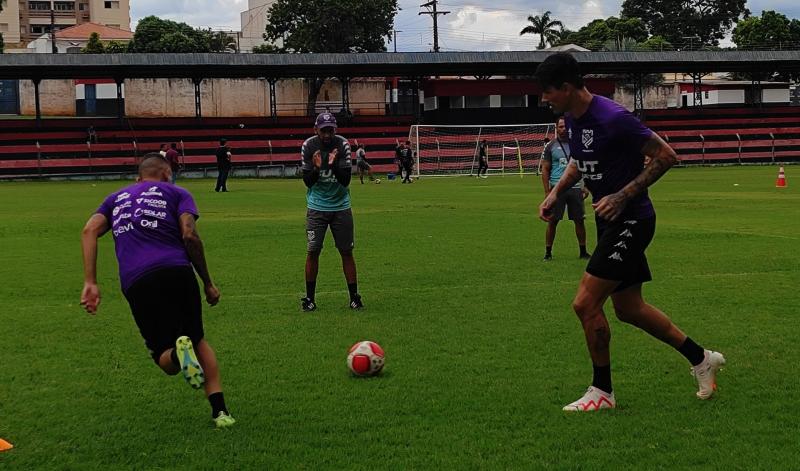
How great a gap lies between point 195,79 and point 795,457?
50.0 m

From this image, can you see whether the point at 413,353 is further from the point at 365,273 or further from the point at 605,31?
the point at 605,31

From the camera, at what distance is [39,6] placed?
129500 mm

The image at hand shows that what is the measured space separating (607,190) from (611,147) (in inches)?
10.9

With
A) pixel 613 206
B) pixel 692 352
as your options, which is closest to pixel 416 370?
pixel 692 352

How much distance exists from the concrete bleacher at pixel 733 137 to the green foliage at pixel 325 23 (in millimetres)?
36339

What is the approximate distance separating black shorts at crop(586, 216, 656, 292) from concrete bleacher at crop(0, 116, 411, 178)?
138 feet

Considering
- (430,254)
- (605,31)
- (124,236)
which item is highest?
(605,31)

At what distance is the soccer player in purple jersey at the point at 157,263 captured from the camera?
17.3 feet

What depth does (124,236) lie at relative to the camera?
5.36 m

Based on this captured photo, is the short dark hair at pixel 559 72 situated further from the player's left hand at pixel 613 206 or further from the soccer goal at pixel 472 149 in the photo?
the soccer goal at pixel 472 149

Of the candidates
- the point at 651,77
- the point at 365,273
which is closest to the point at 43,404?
the point at 365,273

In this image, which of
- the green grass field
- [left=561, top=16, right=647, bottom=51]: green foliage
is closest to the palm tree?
[left=561, top=16, right=647, bottom=51]: green foliage

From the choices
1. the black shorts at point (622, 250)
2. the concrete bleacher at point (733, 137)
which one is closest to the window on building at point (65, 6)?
the concrete bleacher at point (733, 137)

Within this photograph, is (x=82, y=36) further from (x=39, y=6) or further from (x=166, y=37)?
(x=166, y=37)
